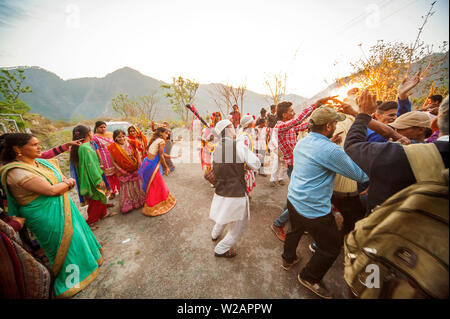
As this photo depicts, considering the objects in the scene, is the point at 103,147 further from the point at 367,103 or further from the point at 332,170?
the point at 367,103

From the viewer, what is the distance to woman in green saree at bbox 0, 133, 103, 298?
163cm

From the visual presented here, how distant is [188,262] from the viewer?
2275mm

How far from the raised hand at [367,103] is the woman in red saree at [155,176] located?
315 centimetres

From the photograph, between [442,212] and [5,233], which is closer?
[442,212]

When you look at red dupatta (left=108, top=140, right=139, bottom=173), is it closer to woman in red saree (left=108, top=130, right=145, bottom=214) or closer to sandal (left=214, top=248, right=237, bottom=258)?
woman in red saree (left=108, top=130, right=145, bottom=214)

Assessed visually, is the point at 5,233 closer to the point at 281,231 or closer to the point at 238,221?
the point at 238,221

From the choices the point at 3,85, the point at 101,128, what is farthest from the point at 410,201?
the point at 3,85

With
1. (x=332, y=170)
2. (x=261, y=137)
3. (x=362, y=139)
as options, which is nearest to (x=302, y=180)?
(x=332, y=170)

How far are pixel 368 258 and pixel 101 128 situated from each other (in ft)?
16.0

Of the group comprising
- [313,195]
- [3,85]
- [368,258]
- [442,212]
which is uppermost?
[3,85]

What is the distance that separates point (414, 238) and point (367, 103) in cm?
106

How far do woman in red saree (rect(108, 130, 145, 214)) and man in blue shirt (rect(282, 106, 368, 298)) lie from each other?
3.42 meters

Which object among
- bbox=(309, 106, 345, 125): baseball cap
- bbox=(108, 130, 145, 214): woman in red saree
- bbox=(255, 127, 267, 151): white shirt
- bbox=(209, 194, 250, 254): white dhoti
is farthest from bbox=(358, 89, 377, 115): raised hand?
bbox=(255, 127, 267, 151): white shirt

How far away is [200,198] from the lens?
407cm
